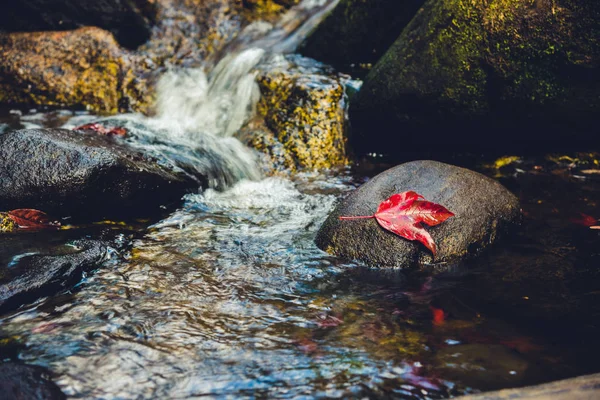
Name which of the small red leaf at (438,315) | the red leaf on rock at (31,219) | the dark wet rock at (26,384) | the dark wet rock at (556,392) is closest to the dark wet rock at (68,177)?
the red leaf on rock at (31,219)

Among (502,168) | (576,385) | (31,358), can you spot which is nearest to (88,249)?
(31,358)

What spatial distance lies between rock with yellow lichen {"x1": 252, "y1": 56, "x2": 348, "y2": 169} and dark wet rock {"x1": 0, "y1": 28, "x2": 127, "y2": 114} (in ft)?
8.98

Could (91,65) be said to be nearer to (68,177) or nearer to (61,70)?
(61,70)

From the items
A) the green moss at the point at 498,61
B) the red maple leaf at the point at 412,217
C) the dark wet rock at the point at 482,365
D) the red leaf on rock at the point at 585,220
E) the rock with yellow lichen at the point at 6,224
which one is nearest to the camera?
the dark wet rock at the point at 482,365

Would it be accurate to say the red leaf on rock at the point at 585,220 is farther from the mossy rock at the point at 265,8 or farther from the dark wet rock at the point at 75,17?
the dark wet rock at the point at 75,17

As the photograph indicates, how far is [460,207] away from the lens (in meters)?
3.39

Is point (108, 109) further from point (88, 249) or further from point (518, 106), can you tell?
point (518, 106)

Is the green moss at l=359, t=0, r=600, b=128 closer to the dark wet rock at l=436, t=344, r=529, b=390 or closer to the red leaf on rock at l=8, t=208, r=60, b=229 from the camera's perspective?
the dark wet rock at l=436, t=344, r=529, b=390

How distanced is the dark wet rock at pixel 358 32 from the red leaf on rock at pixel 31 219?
167 inches

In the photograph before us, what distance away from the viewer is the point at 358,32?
6.51 m

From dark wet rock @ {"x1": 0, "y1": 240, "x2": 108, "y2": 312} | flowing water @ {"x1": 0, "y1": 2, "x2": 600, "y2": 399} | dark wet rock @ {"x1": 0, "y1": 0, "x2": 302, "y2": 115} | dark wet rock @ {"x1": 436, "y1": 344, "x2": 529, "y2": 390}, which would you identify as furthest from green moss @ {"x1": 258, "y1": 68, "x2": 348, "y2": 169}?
dark wet rock @ {"x1": 436, "y1": 344, "x2": 529, "y2": 390}

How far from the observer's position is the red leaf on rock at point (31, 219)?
354cm

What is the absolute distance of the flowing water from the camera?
83.2 inches

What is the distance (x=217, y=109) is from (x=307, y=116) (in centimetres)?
157
